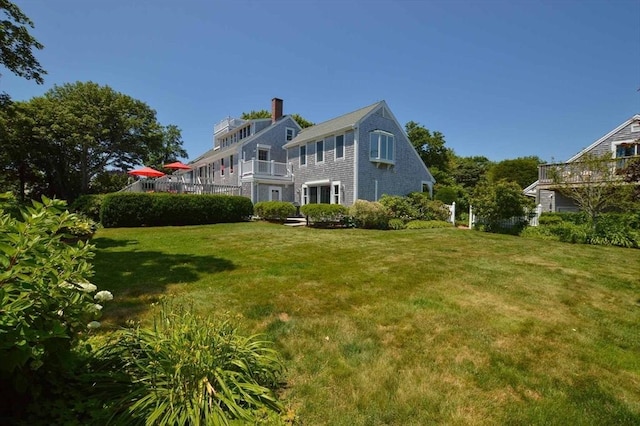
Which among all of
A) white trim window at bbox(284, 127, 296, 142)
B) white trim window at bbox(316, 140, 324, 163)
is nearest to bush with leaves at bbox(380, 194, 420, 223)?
white trim window at bbox(316, 140, 324, 163)

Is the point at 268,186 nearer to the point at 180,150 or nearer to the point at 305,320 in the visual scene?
the point at 305,320

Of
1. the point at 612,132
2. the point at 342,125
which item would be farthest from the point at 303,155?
the point at 612,132

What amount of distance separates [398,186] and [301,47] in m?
11.1

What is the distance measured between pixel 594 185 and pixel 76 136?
34.4m

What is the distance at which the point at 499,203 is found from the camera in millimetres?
14805

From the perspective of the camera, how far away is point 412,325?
3.92 m

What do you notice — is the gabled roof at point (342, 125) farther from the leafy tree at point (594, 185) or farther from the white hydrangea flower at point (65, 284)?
the white hydrangea flower at point (65, 284)

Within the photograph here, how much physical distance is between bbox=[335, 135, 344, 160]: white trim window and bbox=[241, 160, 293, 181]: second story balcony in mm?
5091

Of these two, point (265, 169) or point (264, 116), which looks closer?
point (265, 169)

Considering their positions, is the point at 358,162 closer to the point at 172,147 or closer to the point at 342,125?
the point at 342,125

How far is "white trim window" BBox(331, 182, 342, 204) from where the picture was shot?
19.8m

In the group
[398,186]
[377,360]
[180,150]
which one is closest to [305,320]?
[377,360]

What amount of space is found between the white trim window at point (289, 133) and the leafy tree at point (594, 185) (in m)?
19.5

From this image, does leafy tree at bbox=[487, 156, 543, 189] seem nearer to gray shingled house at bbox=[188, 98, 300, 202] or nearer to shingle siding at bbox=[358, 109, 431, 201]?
shingle siding at bbox=[358, 109, 431, 201]
